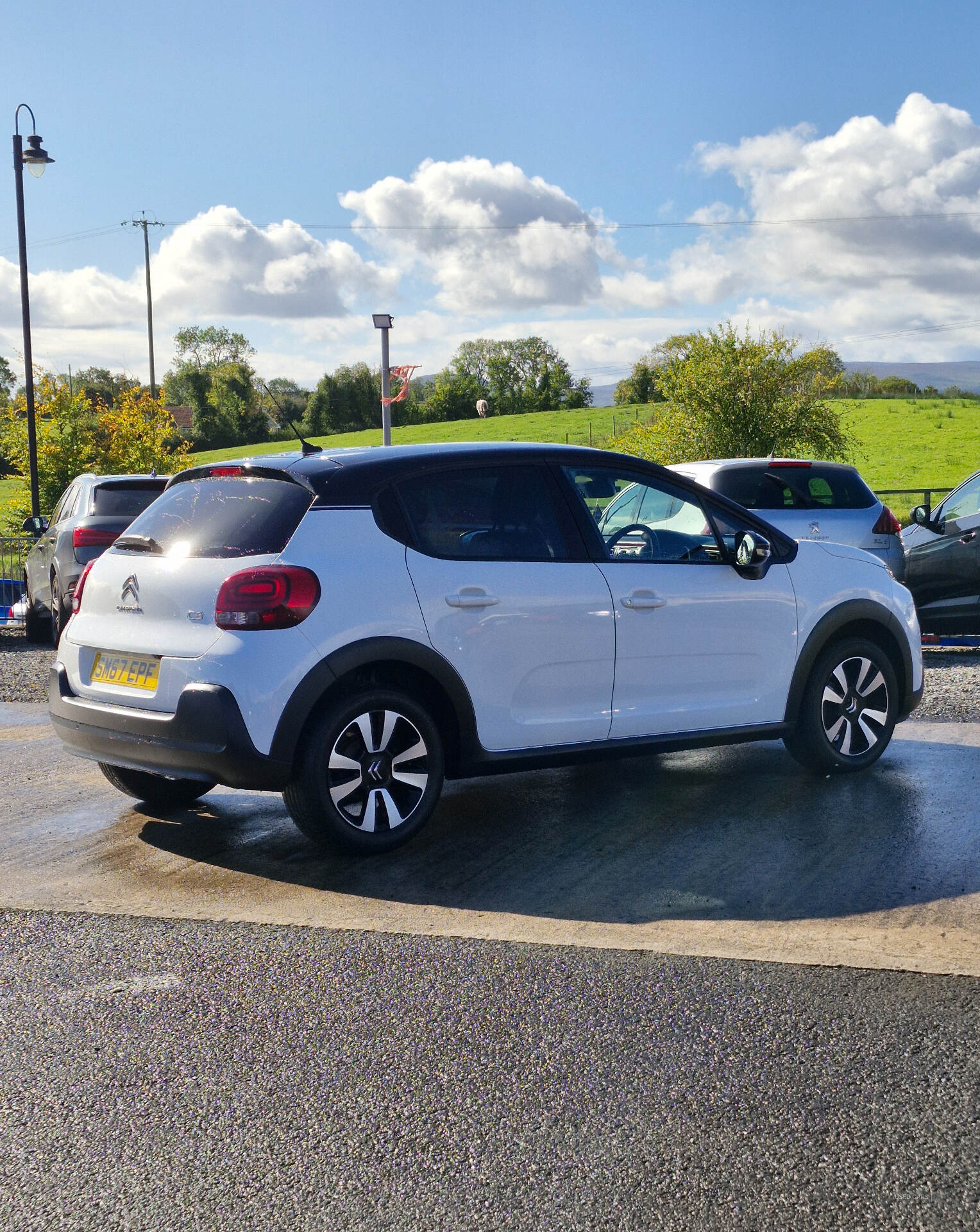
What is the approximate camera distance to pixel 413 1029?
3.64 m

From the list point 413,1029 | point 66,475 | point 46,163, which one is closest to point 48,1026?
point 413,1029

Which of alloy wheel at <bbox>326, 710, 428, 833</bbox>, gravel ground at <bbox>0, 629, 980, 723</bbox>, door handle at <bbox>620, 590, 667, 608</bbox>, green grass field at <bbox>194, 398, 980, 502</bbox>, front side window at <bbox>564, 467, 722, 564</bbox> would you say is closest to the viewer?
alloy wheel at <bbox>326, 710, 428, 833</bbox>

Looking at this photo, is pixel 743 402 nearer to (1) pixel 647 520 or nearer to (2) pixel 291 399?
(1) pixel 647 520

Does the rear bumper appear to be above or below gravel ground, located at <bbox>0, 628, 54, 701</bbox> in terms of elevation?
above

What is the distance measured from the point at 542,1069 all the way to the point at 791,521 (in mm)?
8702

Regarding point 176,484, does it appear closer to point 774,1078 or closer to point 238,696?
point 238,696

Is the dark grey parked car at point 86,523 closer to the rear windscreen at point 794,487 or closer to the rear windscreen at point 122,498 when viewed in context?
the rear windscreen at point 122,498

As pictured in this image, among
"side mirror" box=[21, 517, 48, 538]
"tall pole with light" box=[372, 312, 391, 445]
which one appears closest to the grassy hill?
"tall pole with light" box=[372, 312, 391, 445]

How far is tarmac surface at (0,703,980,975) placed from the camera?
14.7ft

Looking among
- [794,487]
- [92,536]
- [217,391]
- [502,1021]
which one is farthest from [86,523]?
[217,391]

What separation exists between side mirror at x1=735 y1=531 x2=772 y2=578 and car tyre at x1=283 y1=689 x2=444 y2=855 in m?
1.85

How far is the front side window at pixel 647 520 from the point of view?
20.0 feet

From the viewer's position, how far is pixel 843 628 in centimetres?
686

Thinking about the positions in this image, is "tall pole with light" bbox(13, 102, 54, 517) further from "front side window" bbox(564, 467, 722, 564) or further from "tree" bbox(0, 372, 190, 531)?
"front side window" bbox(564, 467, 722, 564)
